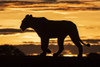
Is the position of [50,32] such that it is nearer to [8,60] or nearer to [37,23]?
[37,23]

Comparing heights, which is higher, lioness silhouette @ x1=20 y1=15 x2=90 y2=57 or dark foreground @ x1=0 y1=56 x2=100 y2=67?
lioness silhouette @ x1=20 y1=15 x2=90 y2=57

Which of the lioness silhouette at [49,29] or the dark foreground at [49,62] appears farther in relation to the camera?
the lioness silhouette at [49,29]

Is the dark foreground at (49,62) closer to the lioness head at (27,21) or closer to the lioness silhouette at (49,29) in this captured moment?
the lioness silhouette at (49,29)

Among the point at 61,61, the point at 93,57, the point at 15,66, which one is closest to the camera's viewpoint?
the point at 15,66

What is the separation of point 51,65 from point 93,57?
3965mm

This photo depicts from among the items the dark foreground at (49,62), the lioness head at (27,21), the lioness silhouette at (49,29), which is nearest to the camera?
the dark foreground at (49,62)

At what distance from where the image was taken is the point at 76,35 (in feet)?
75.9

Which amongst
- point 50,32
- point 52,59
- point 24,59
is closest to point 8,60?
point 24,59

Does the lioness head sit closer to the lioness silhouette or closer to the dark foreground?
the lioness silhouette

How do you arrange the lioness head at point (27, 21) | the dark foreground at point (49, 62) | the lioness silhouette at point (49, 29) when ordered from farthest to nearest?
the lioness head at point (27, 21), the lioness silhouette at point (49, 29), the dark foreground at point (49, 62)

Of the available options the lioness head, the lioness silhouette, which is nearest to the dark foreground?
the lioness silhouette

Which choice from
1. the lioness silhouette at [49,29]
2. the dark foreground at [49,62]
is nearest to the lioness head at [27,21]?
the lioness silhouette at [49,29]

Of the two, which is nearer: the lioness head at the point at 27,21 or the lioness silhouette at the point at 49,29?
the lioness silhouette at the point at 49,29

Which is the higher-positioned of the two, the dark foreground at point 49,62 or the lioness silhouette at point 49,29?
the lioness silhouette at point 49,29
